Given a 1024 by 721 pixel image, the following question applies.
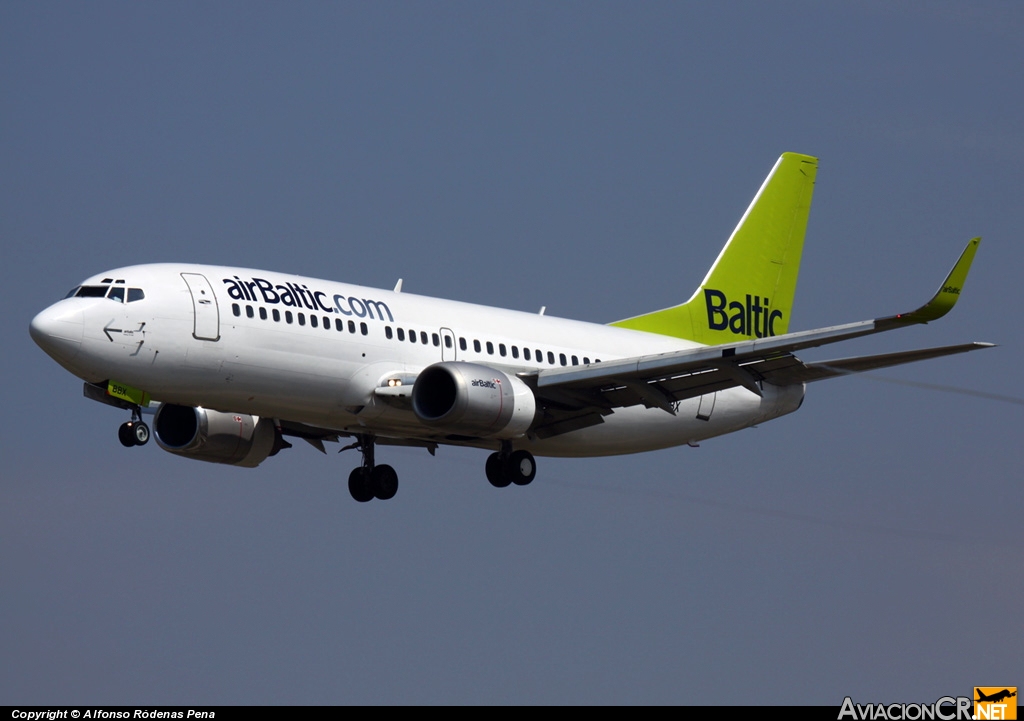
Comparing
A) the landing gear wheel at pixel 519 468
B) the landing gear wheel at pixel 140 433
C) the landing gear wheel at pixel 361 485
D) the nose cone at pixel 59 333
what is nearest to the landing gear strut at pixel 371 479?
the landing gear wheel at pixel 361 485

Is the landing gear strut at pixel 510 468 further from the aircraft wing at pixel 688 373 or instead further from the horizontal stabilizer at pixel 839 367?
the horizontal stabilizer at pixel 839 367

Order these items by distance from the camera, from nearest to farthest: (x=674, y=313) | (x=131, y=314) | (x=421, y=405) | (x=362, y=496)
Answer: (x=131, y=314) < (x=421, y=405) < (x=362, y=496) < (x=674, y=313)

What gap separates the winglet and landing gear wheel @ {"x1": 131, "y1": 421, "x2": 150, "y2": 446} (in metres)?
15.7

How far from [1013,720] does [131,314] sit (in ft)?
63.0

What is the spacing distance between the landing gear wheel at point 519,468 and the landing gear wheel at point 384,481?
12.1 ft

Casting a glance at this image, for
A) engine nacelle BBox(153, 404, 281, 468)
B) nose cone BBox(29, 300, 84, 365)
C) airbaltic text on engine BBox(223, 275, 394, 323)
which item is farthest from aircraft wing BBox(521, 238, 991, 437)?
nose cone BBox(29, 300, 84, 365)

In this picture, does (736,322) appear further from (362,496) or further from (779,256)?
(362,496)

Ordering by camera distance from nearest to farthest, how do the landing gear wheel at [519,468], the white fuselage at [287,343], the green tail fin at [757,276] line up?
the white fuselage at [287,343]
the landing gear wheel at [519,468]
the green tail fin at [757,276]

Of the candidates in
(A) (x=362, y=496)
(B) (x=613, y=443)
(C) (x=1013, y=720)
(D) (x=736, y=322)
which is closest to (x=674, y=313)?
(D) (x=736, y=322)

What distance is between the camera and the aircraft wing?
1527 inches

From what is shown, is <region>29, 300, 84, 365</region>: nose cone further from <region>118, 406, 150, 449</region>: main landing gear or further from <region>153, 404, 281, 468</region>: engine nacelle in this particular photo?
<region>153, 404, 281, 468</region>: engine nacelle

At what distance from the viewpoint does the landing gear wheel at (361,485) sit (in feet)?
149

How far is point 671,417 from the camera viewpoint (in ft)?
153

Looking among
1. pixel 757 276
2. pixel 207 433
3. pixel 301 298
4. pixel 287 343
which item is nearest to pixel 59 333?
pixel 287 343
